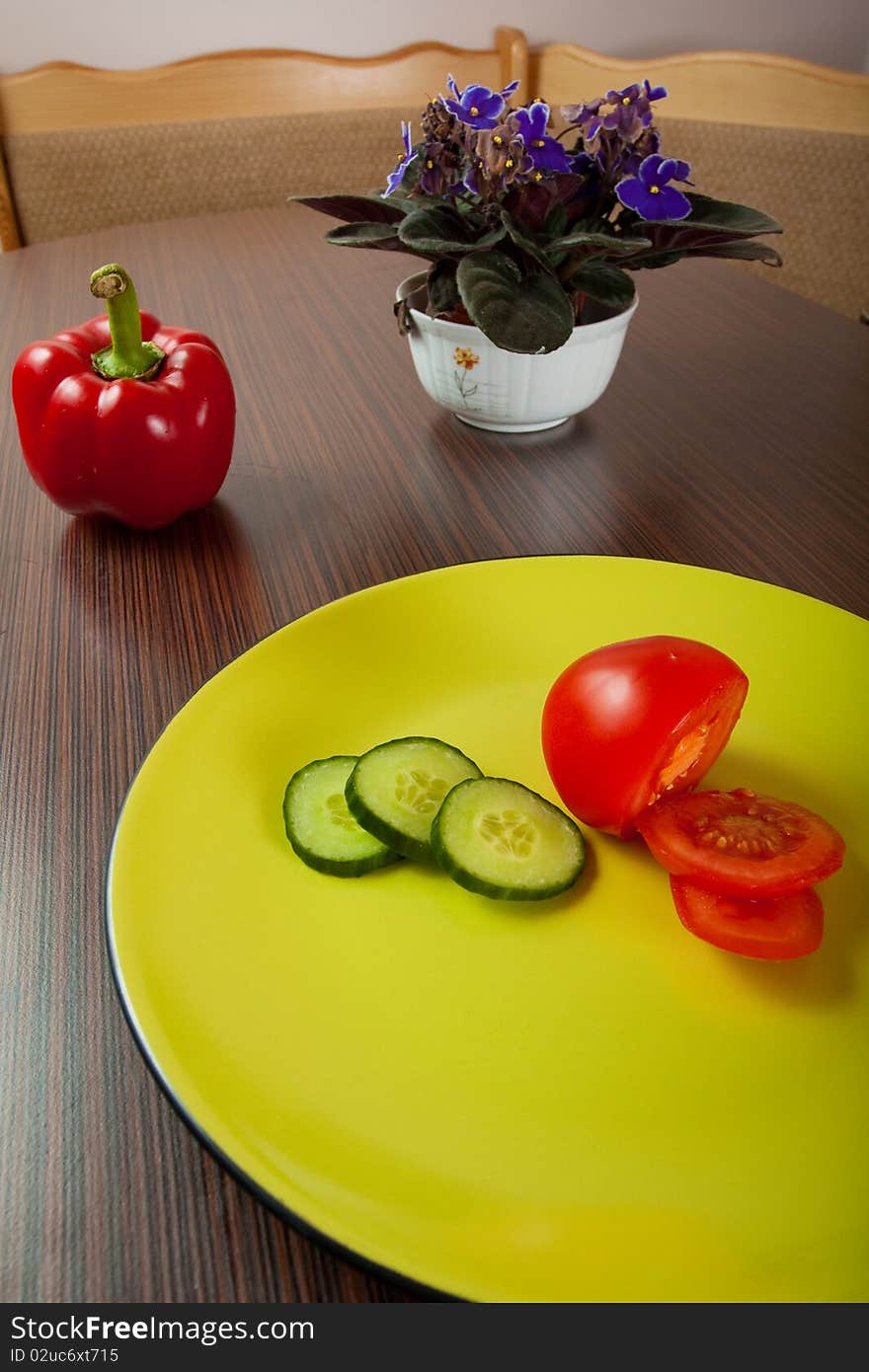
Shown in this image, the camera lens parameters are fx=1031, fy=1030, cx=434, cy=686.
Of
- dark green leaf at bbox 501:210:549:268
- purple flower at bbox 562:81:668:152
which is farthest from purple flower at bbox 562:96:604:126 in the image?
dark green leaf at bbox 501:210:549:268

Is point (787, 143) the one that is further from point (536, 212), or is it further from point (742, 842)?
point (742, 842)

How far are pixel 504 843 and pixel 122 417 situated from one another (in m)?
0.53

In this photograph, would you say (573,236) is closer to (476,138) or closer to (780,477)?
(476,138)

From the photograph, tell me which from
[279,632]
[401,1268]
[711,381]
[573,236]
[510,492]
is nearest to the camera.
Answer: [401,1268]

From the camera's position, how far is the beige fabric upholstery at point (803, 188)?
198cm

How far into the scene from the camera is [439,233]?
0.90m

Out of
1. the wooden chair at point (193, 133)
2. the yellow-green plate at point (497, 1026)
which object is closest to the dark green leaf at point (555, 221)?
the yellow-green plate at point (497, 1026)

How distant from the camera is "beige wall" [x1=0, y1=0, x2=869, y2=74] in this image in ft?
7.91

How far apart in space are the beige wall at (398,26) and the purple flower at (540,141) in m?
2.06

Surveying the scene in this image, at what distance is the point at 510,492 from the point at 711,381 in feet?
1.21

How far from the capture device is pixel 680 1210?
43cm

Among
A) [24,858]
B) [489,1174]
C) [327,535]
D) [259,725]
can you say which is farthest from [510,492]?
[489,1174]

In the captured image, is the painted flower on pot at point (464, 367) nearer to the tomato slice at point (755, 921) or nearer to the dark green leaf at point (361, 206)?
the dark green leaf at point (361, 206)

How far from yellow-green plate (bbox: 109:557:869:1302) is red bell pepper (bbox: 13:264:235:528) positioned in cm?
26
